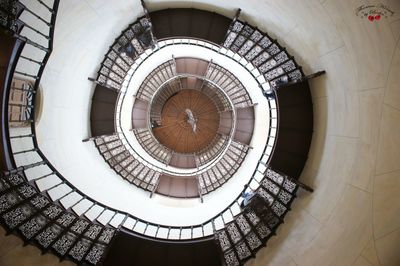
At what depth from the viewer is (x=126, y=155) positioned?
9.25m

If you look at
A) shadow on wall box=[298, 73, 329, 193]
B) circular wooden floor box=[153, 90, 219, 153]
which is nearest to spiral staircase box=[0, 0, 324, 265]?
shadow on wall box=[298, 73, 329, 193]

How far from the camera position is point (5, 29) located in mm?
3697

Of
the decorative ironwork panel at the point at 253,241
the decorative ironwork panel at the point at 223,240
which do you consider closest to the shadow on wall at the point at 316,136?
the decorative ironwork panel at the point at 253,241

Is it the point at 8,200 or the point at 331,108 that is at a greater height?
the point at 331,108

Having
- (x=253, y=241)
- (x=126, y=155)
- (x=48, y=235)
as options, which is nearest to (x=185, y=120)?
(x=126, y=155)

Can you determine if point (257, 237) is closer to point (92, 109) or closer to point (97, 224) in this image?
Result: point (97, 224)

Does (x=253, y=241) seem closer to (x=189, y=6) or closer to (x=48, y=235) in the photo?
(x=48, y=235)

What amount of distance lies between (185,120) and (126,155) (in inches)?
159

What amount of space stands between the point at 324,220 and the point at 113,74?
7327 mm

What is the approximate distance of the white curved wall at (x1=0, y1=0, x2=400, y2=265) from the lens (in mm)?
4309

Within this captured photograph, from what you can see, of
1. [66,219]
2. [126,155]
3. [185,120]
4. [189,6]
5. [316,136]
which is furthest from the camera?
[185,120]

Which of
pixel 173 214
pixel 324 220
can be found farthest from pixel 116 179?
pixel 324 220

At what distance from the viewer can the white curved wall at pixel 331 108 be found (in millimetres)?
4309

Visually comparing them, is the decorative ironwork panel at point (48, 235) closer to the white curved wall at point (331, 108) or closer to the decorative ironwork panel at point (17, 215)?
the decorative ironwork panel at point (17, 215)
